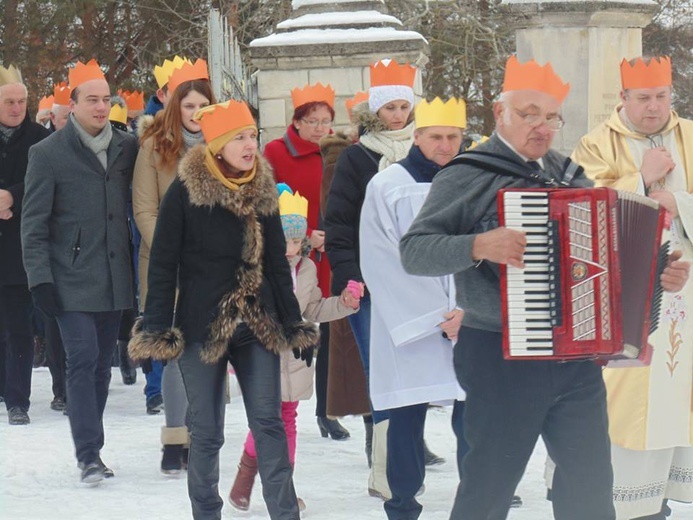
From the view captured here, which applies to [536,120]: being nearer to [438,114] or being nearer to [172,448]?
[438,114]

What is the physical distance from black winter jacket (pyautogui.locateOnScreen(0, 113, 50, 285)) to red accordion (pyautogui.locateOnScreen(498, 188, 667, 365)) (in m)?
5.03

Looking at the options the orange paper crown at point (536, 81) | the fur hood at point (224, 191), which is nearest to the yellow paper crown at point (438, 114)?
the fur hood at point (224, 191)

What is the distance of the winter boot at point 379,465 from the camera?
21.6 ft

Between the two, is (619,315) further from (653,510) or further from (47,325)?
(47,325)

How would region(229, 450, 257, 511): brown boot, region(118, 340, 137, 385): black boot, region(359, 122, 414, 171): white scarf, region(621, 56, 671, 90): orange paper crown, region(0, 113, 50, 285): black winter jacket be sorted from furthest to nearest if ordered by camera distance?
1. region(118, 340, 137, 385): black boot
2. region(0, 113, 50, 285): black winter jacket
3. region(359, 122, 414, 171): white scarf
4. region(229, 450, 257, 511): brown boot
5. region(621, 56, 671, 90): orange paper crown

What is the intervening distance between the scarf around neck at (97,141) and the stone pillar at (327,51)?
3.68m

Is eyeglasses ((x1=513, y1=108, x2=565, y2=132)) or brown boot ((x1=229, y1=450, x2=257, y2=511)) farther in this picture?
brown boot ((x1=229, y1=450, x2=257, y2=511))

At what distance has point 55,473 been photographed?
7223 millimetres

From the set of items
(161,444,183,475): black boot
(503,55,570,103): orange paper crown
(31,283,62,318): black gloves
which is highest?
(503,55,570,103): orange paper crown

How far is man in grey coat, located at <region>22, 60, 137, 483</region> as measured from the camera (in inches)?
275

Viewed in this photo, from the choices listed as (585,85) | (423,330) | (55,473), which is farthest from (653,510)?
(585,85)

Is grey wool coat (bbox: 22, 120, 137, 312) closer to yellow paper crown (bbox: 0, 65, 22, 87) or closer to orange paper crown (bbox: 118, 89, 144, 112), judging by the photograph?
yellow paper crown (bbox: 0, 65, 22, 87)

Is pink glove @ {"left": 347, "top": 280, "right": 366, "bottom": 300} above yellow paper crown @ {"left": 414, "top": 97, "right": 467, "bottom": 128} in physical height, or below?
below

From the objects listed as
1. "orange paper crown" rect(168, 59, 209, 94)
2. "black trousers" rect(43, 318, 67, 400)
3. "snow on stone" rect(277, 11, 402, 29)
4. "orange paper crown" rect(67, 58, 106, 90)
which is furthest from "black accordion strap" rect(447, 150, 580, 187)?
"snow on stone" rect(277, 11, 402, 29)
